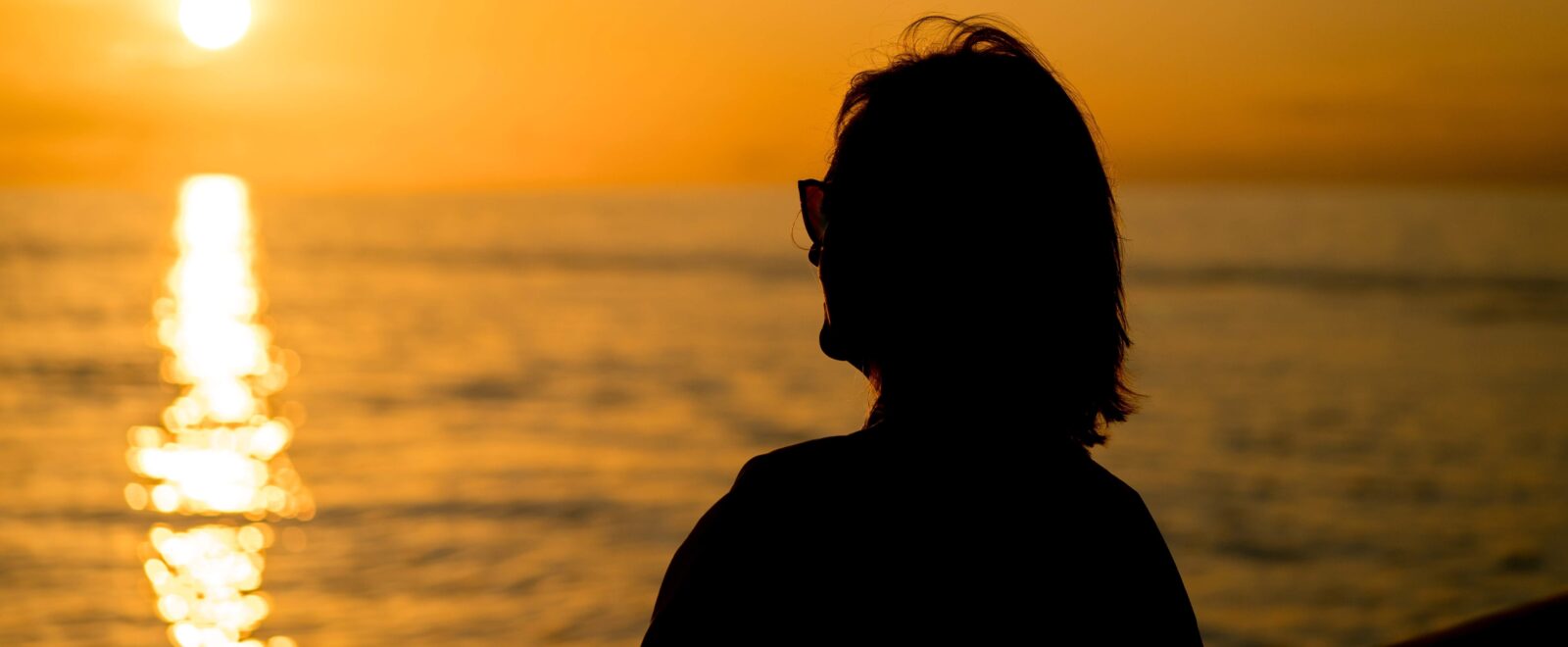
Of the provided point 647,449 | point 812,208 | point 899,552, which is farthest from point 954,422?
point 647,449

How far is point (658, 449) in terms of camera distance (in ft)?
→ 49.2

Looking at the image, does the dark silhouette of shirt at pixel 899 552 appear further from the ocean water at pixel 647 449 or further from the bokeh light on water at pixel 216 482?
the bokeh light on water at pixel 216 482

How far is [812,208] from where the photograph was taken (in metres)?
1.38

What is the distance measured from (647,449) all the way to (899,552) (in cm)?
1407

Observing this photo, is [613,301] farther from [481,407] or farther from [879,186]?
[879,186]

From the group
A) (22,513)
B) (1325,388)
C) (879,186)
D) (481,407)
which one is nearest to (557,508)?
(22,513)

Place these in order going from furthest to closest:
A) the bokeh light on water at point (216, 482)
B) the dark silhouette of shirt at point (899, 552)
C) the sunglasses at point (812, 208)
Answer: the bokeh light on water at point (216, 482), the sunglasses at point (812, 208), the dark silhouette of shirt at point (899, 552)

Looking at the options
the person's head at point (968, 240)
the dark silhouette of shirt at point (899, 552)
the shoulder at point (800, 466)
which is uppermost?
the person's head at point (968, 240)

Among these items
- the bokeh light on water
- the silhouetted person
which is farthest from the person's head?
the bokeh light on water

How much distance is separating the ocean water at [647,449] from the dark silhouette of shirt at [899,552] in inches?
19.3

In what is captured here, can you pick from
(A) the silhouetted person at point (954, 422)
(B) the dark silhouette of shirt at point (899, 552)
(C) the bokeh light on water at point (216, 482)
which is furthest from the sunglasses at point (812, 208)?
(C) the bokeh light on water at point (216, 482)

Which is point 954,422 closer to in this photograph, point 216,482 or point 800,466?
point 800,466

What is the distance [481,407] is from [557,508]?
23.4 feet

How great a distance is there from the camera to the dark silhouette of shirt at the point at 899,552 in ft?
3.78
